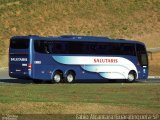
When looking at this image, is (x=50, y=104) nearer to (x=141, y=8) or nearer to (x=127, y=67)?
(x=127, y=67)

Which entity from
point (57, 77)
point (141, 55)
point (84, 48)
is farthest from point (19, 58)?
point (141, 55)

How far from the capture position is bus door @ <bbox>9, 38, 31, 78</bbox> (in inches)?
1481

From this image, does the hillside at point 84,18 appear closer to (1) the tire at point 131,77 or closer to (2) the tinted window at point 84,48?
(1) the tire at point 131,77

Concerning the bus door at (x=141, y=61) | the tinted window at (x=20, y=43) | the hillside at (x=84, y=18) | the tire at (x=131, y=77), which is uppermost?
the hillside at (x=84, y=18)

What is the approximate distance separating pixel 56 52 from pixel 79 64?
7.51 feet

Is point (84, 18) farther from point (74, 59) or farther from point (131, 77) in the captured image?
point (74, 59)

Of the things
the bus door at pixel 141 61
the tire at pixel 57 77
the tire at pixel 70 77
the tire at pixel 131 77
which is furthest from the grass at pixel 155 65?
the tire at pixel 57 77

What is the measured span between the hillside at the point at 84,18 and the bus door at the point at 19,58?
28.7m

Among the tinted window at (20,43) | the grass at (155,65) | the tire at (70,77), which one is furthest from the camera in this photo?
the grass at (155,65)

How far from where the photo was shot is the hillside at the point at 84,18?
2790 inches

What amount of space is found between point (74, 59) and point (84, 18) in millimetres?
35361

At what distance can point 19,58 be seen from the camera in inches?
1499

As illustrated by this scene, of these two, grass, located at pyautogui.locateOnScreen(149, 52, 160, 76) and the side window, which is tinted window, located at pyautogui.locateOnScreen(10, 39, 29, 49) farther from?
grass, located at pyautogui.locateOnScreen(149, 52, 160, 76)

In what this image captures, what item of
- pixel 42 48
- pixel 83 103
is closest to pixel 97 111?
pixel 83 103
